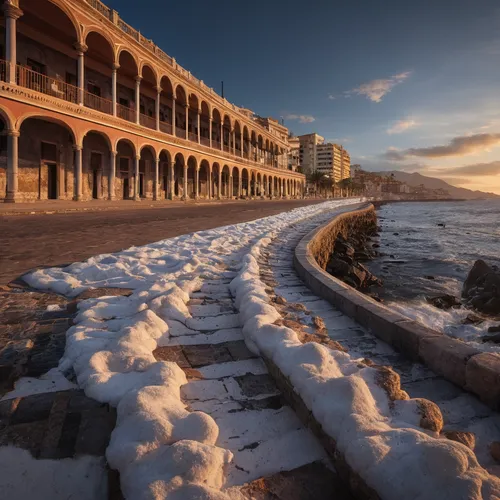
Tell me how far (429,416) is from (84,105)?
2278 cm

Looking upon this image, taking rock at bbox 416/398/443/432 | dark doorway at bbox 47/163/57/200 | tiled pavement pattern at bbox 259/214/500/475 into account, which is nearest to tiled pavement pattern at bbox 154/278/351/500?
rock at bbox 416/398/443/432

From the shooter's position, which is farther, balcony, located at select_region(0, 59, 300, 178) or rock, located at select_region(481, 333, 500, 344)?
balcony, located at select_region(0, 59, 300, 178)

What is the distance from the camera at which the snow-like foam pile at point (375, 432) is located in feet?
4.08

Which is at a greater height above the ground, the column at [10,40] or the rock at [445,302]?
the column at [10,40]

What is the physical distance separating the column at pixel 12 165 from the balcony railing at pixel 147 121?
1107cm

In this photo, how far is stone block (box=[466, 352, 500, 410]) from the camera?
6.46 feet

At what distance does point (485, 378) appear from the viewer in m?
2.02

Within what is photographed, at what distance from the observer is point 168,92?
1125 inches

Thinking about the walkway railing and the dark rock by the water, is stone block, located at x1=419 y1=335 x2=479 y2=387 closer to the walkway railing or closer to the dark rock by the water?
the dark rock by the water

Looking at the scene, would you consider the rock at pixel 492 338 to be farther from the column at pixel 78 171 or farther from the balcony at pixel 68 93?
the balcony at pixel 68 93

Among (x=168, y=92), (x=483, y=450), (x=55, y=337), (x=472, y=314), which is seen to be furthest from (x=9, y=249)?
(x=168, y=92)

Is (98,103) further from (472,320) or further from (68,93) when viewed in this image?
(472,320)

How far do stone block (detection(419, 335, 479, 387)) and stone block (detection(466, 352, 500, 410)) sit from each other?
0.04 metres

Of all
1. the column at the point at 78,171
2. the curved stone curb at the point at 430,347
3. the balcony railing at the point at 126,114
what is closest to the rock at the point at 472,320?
the curved stone curb at the point at 430,347
